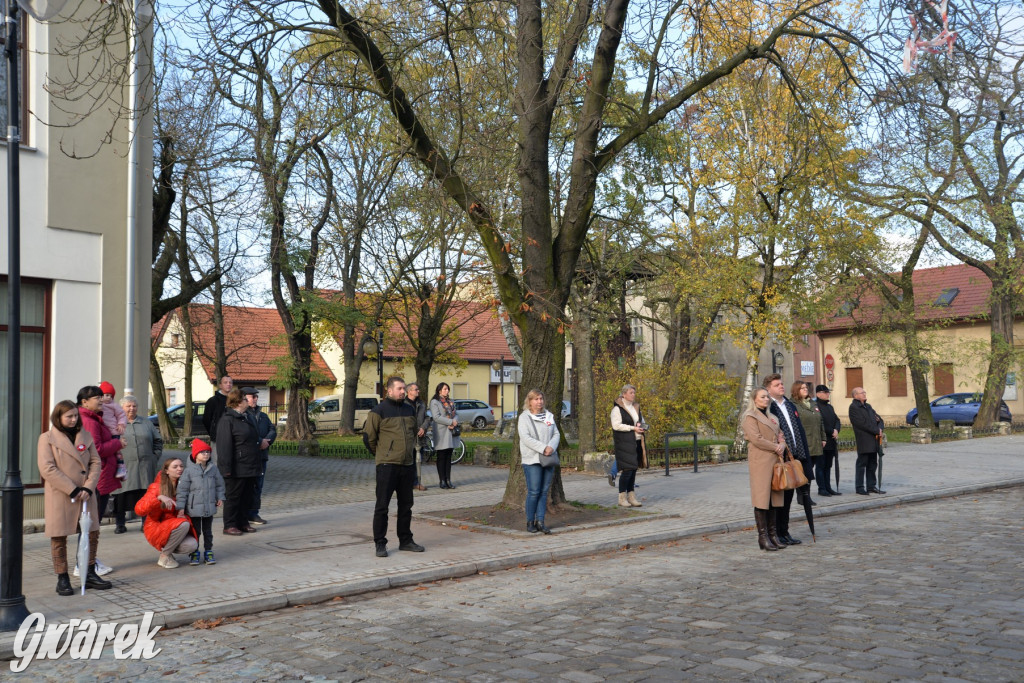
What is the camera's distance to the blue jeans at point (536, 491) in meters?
11.1

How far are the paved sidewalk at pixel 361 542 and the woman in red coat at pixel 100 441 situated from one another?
0.65 meters

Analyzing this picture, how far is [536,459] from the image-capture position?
11.1 m

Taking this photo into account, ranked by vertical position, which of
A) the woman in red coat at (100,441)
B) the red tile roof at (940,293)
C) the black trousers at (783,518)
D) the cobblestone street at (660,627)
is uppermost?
the red tile roof at (940,293)

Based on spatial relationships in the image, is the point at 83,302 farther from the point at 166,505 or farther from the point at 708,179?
the point at 708,179

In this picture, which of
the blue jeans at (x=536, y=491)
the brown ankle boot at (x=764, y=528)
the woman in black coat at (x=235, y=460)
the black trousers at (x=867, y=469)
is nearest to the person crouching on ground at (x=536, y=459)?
the blue jeans at (x=536, y=491)

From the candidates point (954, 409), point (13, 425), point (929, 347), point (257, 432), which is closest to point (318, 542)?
point (257, 432)

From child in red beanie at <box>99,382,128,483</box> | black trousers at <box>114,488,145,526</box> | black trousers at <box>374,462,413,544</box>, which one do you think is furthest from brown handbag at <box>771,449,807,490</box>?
black trousers at <box>114,488,145,526</box>

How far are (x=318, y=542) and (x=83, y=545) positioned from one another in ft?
10.4

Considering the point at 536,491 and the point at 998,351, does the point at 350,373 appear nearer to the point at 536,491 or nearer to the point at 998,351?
the point at 998,351

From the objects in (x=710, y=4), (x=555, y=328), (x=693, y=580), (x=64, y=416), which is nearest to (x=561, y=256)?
(x=555, y=328)

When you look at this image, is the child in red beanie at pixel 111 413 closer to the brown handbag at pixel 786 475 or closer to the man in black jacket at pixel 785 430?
the brown handbag at pixel 786 475

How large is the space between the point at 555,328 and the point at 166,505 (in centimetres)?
540

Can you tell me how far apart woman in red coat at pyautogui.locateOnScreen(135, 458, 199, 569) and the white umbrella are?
30.3 inches

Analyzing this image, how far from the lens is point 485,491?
52.9 ft
